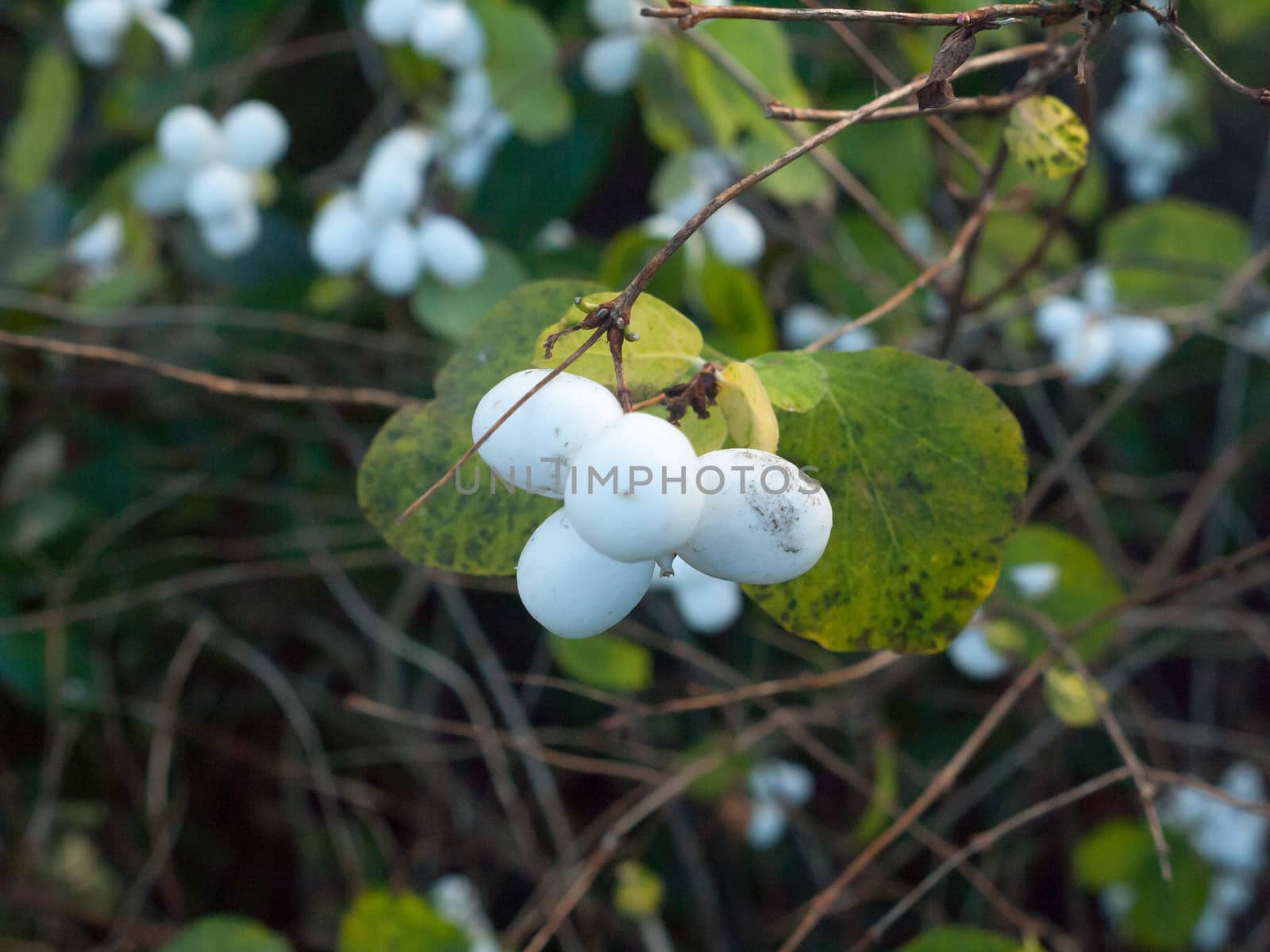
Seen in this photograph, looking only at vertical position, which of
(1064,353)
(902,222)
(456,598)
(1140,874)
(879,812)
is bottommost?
(1140,874)

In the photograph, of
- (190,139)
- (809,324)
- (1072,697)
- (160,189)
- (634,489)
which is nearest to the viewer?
(634,489)

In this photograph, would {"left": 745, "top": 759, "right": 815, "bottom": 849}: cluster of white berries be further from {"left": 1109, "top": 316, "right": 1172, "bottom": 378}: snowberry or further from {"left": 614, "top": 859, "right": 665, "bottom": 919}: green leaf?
{"left": 1109, "top": 316, "right": 1172, "bottom": 378}: snowberry

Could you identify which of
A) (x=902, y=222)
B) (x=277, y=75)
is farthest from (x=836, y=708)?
(x=277, y=75)

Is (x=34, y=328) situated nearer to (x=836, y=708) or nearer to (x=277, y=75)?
(x=277, y=75)

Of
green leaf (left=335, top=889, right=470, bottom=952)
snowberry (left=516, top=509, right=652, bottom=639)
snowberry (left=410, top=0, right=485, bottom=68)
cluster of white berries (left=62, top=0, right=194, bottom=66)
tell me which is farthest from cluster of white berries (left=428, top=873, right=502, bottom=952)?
cluster of white berries (left=62, top=0, right=194, bottom=66)

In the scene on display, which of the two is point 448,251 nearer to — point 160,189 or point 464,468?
point 160,189

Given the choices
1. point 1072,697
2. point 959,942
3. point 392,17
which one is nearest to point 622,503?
point 1072,697

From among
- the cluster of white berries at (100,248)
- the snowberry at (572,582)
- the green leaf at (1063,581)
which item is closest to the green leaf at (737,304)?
the green leaf at (1063,581)
